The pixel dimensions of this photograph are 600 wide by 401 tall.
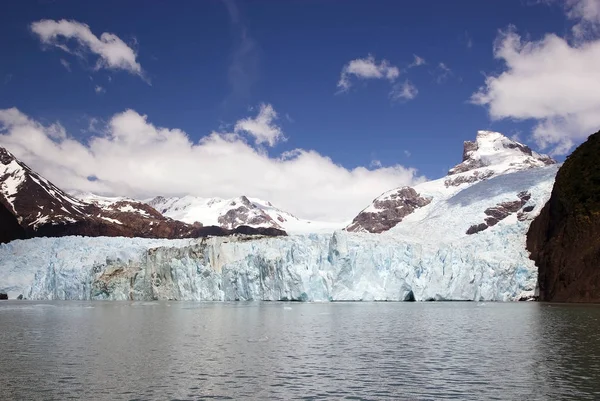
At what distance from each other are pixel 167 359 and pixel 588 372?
12137mm

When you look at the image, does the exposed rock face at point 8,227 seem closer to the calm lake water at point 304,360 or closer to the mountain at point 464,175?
the mountain at point 464,175

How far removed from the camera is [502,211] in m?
84.7

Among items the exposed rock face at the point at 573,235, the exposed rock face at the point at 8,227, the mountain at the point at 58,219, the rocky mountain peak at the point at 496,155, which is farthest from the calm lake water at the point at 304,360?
the rocky mountain peak at the point at 496,155

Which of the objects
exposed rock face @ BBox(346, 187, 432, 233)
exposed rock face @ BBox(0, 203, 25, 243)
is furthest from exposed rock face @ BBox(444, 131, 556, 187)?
exposed rock face @ BBox(0, 203, 25, 243)

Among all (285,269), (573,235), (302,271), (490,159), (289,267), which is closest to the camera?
(302,271)


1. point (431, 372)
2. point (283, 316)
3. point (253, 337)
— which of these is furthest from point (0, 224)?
point (431, 372)

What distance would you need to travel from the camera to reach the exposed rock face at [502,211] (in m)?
81.4

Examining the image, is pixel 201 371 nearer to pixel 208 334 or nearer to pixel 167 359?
pixel 167 359

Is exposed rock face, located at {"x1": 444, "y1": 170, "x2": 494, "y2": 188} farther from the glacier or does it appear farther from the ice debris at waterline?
the ice debris at waterline

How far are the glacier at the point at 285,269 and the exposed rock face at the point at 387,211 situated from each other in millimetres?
105436

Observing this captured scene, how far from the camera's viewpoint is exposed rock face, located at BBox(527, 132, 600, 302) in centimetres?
5391

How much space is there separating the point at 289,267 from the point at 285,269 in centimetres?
47

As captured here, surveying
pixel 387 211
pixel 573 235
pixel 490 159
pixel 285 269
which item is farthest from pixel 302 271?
pixel 387 211

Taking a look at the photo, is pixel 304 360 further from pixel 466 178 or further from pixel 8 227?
pixel 466 178
